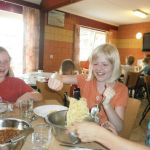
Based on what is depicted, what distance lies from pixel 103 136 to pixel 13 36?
4.36 m

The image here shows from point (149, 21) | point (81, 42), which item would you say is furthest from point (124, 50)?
point (81, 42)

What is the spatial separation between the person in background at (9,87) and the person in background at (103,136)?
906mm

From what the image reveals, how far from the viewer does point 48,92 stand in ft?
7.25

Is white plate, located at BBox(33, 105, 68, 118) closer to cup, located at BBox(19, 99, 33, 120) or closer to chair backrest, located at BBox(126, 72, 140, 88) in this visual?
cup, located at BBox(19, 99, 33, 120)

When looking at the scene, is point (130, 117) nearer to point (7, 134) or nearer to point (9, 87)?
point (7, 134)

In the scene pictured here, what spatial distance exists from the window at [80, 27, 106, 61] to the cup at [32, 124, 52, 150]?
550cm

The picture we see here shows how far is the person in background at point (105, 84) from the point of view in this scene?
1.30 metres

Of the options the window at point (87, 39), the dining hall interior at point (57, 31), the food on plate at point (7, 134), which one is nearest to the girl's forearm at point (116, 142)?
the food on plate at point (7, 134)

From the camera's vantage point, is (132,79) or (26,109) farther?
(132,79)

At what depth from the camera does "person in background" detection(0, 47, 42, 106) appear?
5.49 ft

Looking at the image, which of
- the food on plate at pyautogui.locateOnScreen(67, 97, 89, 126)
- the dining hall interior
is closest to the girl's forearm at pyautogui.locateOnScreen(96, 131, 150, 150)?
the food on plate at pyautogui.locateOnScreen(67, 97, 89, 126)

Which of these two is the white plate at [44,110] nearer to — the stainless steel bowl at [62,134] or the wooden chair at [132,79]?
the stainless steel bowl at [62,134]

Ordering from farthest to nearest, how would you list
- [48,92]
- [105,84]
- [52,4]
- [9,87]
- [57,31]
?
[57,31] < [52,4] < [48,92] < [9,87] < [105,84]

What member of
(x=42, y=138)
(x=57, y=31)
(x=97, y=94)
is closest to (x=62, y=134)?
(x=42, y=138)
